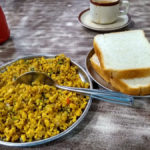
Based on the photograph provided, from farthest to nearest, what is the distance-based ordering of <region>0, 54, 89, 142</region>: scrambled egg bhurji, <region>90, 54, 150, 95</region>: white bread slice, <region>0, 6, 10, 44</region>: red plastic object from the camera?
1. <region>0, 6, 10, 44</region>: red plastic object
2. <region>90, 54, 150, 95</region>: white bread slice
3. <region>0, 54, 89, 142</region>: scrambled egg bhurji

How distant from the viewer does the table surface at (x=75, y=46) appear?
25.6 inches

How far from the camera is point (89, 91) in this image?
2.41ft

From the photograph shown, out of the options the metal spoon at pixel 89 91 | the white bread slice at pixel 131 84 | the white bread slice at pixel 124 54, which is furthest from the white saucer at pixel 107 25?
the metal spoon at pixel 89 91

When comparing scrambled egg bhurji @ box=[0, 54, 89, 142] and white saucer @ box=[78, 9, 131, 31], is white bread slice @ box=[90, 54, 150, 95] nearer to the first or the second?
scrambled egg bhurji @ box=[0, 54, 89, 142]

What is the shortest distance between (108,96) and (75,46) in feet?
1.63

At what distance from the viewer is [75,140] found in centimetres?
65

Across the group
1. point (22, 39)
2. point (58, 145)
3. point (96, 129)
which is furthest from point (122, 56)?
point (22, 39)

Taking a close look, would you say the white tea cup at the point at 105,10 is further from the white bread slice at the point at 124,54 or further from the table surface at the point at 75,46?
the white bread slice at the point at 124,54

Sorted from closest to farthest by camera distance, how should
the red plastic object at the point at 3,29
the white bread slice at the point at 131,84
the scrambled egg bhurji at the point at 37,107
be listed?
the scrambled egg bhurji at the point at 37,107 < the white bread slice at the point at 131,84 < the red plastic object at the point at 3,29

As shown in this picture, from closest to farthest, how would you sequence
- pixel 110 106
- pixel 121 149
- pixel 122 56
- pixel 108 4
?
pixel 121 149 → pixel 110 106 → pixel 122 56 → pixel 108 4

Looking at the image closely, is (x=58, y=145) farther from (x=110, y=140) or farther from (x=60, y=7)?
(x=60, y=7)

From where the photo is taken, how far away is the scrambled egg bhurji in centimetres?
63

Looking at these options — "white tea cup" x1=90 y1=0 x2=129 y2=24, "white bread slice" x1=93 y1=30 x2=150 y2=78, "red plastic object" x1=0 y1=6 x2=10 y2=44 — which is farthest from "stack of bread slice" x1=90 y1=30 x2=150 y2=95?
"red plastic object" x1=0 y1=6 x2=10 y2=44

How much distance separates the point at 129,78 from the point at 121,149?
0.95 feet
